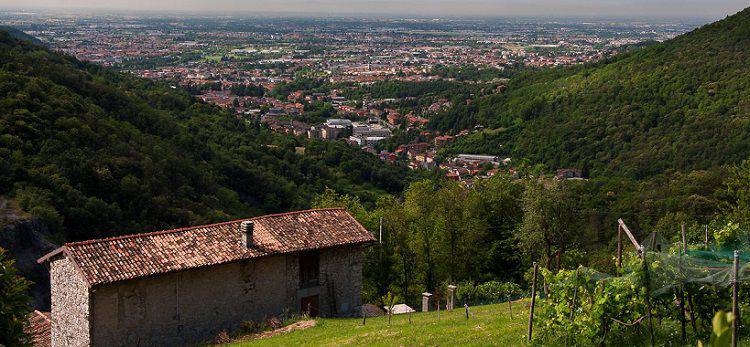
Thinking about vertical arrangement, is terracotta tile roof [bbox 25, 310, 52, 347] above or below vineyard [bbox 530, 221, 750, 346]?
below

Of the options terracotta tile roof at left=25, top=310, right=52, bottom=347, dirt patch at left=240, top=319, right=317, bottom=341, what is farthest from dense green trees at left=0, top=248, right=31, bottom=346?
dirt patch at left=240, top=319, right=317, bottom=341

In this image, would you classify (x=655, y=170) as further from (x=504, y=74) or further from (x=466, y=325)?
(x=504, y=74)

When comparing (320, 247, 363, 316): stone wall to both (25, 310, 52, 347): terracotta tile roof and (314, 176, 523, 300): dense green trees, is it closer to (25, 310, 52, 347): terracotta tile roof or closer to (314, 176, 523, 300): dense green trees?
(314, 176, 523, 300): dense green trees

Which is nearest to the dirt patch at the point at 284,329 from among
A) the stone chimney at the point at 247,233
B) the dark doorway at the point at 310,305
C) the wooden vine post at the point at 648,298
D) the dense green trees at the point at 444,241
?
the dark doorway at the point at 310,305

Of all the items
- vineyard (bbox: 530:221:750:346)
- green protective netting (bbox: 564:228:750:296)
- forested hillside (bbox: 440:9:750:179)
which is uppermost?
green protective netting (bbox: 564:228:750:296)

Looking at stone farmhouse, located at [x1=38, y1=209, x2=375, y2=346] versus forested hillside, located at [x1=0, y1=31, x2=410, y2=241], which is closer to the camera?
stone farmhouse, located at [x1=38, y1=209, x2=375, y2=346]

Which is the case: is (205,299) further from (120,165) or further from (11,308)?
(120,165)

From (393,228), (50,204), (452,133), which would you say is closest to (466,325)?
(393,228)
